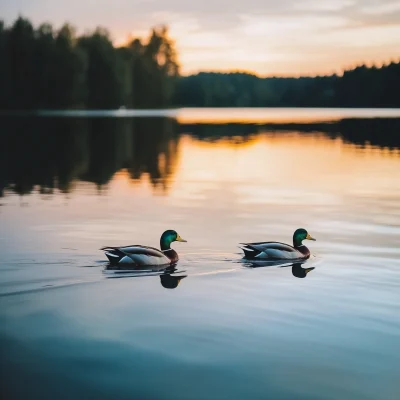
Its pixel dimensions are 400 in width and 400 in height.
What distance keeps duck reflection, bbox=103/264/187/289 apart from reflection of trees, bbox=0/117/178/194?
12854mm

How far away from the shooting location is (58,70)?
117 meters

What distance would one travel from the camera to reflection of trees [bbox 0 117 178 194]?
101ft

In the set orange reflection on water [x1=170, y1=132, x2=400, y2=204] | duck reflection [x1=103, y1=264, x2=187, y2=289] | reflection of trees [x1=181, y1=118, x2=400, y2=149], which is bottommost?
reflection of trees [x1=181, y1=118, x2=400, y2=149]

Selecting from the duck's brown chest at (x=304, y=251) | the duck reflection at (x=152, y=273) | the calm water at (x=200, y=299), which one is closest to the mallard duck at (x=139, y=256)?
the duck reflection at (x=152, y=273)

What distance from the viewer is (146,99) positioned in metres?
156

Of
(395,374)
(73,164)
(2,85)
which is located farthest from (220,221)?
(2,85)

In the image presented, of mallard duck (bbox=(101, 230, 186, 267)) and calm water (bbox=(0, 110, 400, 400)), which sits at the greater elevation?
mallard duck (bbox=(101, 230, 186, 267))

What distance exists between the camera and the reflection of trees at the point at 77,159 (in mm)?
30859

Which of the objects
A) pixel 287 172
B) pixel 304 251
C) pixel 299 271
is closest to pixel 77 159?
pixel 287 172

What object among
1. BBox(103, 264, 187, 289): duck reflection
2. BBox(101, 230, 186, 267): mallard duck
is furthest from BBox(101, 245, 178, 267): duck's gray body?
BBox(103, 264, 187, 289): duck reflection

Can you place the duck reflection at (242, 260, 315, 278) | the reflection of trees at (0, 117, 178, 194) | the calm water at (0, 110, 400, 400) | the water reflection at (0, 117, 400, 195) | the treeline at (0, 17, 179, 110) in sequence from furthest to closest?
the treeline at (0, 17, 179, 110), the reflection of trees at (0, 117, 178, 194), the water reflection at (0, 117, 400, 195), the duck reflection at (242, 260, 315, 278), the calm water at (0, 110, 400, 400)

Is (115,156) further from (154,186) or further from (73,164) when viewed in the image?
(154,186)

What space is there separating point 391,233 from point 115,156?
27340 mm

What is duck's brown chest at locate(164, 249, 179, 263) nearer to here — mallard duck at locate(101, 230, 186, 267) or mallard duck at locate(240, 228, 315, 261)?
mallard duck at locate(101, 230, 186, 267)
